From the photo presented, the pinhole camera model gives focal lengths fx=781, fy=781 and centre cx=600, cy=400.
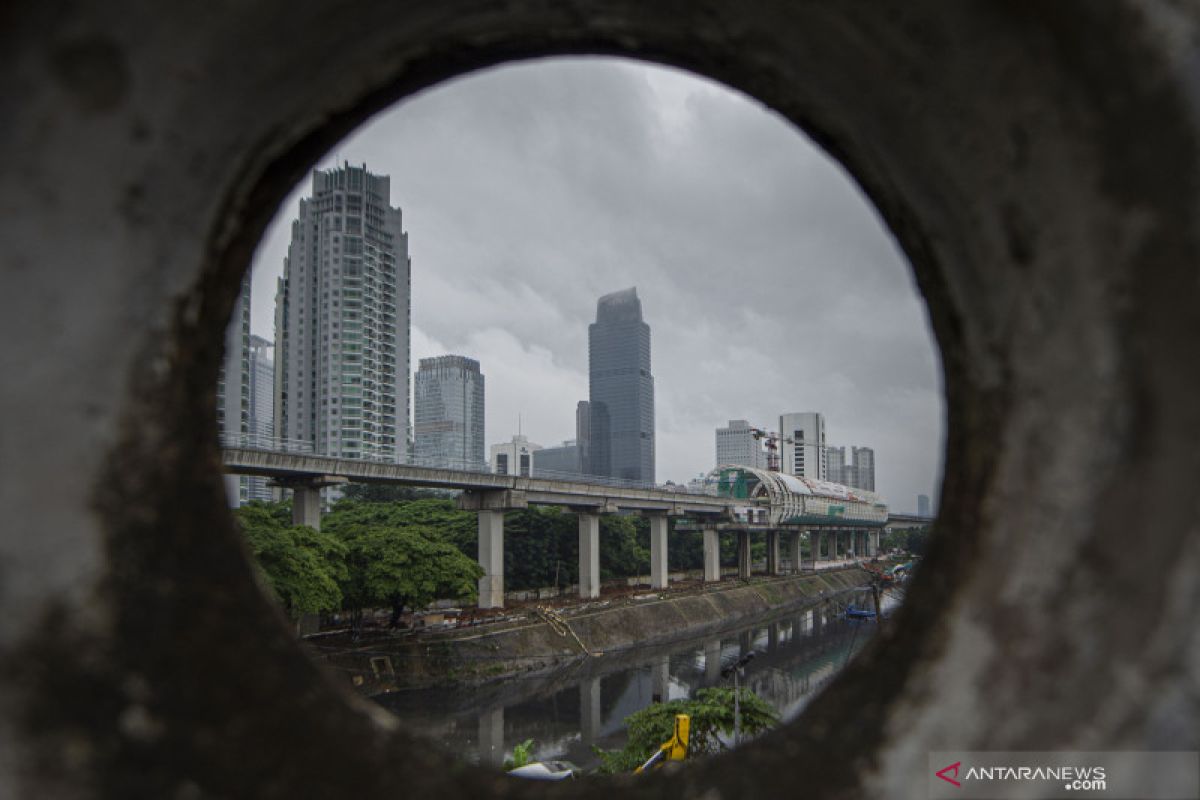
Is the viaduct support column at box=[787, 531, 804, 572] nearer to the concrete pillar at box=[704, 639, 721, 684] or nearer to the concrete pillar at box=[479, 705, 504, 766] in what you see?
the concrete pillar at box=[704, 639, 721, 684]

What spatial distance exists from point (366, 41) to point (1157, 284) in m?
1.69

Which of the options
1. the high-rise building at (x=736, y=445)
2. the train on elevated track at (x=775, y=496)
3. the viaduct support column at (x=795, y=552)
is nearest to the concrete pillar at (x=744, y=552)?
the train on elevated track at (x=775, y=496)

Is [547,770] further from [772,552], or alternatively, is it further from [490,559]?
[772,552]

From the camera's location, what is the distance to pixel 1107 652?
1.39 meters

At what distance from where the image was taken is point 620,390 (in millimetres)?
158625

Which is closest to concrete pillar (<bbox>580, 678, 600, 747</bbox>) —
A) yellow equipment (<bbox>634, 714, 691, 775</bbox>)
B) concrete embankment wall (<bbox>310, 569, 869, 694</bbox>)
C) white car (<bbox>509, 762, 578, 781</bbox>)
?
concrete embankment wall (<bbox>310, 569, 869, 694</bbox>)

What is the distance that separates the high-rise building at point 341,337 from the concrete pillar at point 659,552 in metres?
26.0

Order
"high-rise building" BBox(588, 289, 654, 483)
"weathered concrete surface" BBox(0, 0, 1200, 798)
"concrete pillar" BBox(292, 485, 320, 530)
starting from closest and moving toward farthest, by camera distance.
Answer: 1. "weathered concrete surface" BBox(0, 0, 1200, 798)
2. "concrete pillar" BBox(292, 485, 320, 530)
3. "high-rise building" BBox(588, 289, 654, 483)

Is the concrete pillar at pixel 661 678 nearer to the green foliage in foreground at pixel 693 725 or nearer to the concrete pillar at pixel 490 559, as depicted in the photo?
the concrete pillar at pixel 490 559

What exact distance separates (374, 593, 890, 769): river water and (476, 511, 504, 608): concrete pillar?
4.81 meters

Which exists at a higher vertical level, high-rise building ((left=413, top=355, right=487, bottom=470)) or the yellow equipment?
high-rise building ((left=413, top=355, right=487, bottom=470))

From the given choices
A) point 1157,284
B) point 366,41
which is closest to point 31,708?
point 366,41

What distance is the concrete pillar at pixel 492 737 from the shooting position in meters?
17.2

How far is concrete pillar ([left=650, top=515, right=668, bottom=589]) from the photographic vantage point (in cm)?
4078
